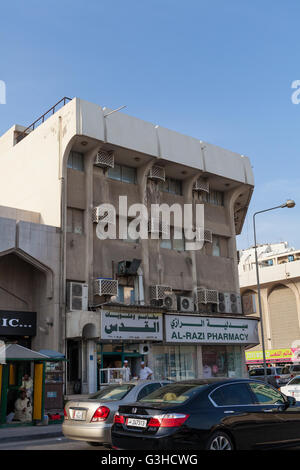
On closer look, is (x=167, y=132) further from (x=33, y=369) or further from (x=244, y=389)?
(x=244, y=389)

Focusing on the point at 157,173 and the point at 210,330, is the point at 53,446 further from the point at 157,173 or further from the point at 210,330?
the point at 157,173

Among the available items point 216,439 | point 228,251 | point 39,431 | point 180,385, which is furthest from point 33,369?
point 228,251

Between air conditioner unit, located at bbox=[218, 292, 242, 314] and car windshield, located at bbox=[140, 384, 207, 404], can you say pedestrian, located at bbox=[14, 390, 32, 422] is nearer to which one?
car windshield, located at bbox=[140, 384, 207, 404]

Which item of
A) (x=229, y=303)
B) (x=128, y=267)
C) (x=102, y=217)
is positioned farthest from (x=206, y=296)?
(x=102, y=217)

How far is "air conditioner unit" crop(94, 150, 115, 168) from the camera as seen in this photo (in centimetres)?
2523

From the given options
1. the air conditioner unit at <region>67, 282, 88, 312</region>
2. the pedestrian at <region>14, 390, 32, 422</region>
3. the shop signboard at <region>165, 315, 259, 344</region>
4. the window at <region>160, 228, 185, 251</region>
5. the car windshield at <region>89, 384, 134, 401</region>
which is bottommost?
the pedestrian at <region>14, 390, 32, 422</region>

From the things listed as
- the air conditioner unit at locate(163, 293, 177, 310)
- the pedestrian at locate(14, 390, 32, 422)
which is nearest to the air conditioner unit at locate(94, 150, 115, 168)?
the air conditioner unit at locate(163, 293, 177, 310)

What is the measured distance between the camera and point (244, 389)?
27.5ft

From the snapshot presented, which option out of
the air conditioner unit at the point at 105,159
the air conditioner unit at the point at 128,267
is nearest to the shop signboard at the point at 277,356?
the air conditioner unit at the point at 128,267

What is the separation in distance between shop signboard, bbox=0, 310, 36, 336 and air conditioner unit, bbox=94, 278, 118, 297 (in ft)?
10.3

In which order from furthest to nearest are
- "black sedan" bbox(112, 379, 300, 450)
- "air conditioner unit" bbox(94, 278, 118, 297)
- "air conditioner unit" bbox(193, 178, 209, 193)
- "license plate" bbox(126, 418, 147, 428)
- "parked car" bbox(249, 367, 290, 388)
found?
"parked car" bbox(249, 367, 290, 388), "air conditioner unit" bbox(193, 178, 209, 193), "air conditioner unit" bbox(94, 278, 118, 297), "license plate" bbox(126, 418, 147, 428), "black sedan" bbox(112, 379, 300, 450)

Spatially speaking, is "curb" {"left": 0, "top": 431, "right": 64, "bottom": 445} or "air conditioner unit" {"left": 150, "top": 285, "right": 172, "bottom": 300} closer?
"curb" {"left": 0, "top": 431, "right": 64, "bottom": 445}

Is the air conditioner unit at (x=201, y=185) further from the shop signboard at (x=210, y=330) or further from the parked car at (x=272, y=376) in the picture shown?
the parked car at (x=272, y=376)

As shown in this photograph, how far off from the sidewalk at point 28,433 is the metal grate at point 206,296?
14.4 metres
